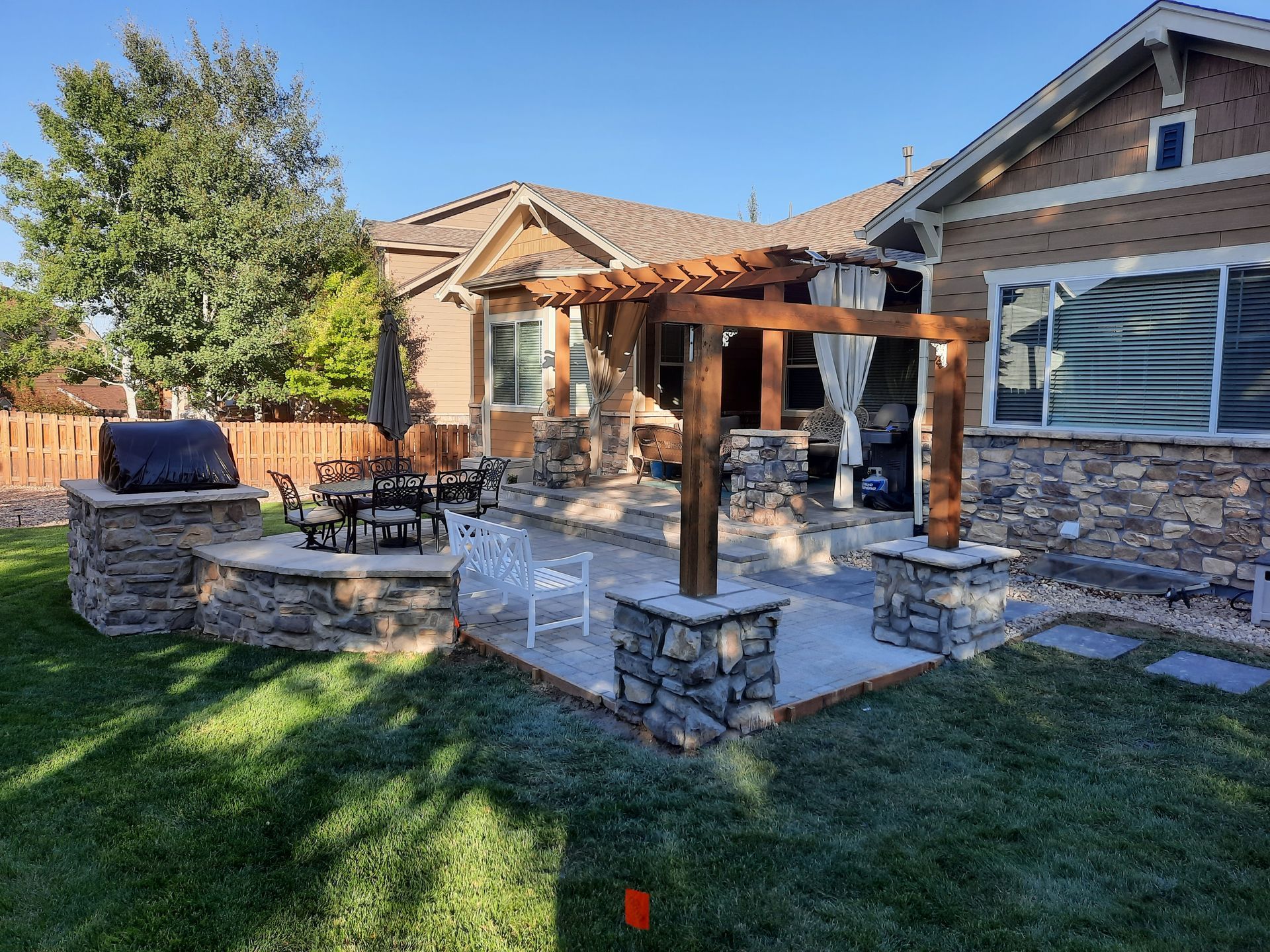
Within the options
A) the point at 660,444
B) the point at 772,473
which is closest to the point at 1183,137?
the point at 772,473

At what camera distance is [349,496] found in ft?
25.2

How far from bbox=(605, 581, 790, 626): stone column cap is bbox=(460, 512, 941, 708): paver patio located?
0.26m

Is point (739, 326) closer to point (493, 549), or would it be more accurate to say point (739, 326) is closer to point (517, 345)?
point (493, 549)

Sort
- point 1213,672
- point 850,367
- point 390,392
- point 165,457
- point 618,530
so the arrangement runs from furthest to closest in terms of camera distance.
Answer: point 850,367 → point 618,530 → point 390,392 → point 165,457 → point 1213,672

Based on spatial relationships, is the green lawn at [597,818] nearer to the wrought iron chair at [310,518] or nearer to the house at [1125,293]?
the wrought iron chair at [310,518]

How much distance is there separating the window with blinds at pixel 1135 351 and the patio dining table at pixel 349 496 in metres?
6.40

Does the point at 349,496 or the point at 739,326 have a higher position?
the point at 739,326

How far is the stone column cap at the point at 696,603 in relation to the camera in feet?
13.3

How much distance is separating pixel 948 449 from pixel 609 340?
6506 mm

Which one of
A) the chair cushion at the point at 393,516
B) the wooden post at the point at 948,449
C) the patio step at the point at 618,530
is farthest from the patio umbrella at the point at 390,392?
the wooden post at the point at 948,449

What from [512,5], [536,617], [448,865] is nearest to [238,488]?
[536,617]

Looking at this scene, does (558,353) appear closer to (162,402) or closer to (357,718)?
(357,718)

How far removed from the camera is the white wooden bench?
18.4ft

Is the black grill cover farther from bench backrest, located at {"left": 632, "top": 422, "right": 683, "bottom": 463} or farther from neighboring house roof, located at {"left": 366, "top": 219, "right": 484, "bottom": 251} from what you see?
neighboring house roof, located at {"left": 366, "top": 219, "right": 484, "bottom": 251}
